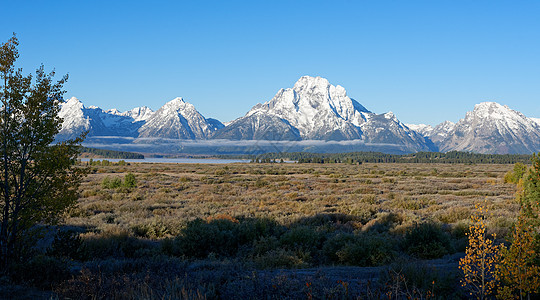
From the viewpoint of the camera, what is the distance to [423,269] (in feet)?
23.7

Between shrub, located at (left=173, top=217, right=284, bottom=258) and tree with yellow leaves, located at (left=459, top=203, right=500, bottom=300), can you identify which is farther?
shrub, located at (left=173, top=217, right=284, bottom=258)

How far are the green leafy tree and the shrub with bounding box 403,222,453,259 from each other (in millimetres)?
9688

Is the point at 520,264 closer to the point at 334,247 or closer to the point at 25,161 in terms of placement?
the point at 334,247

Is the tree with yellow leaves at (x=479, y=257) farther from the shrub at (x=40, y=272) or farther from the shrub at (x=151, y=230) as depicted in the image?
the shrub at (x=151, y=230)

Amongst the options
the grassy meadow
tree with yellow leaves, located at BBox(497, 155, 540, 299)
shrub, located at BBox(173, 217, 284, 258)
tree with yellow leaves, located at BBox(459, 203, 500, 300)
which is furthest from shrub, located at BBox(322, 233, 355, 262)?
tree with yellow leaves, located at BBox(497, 155, 540, 299)

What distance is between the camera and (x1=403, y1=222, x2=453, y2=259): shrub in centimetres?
1030

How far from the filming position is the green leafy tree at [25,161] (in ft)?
25.7

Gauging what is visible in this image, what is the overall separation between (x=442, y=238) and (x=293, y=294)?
704 centimetres

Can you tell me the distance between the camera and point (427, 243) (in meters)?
10.8

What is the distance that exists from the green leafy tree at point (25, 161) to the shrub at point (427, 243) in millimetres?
9688

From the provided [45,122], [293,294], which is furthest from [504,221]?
[45,122]

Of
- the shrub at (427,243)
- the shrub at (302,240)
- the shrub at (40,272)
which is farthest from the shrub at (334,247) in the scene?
the shrub at (40,272)

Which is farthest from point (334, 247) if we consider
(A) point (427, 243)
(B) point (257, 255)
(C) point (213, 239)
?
(C) point (213, 239)

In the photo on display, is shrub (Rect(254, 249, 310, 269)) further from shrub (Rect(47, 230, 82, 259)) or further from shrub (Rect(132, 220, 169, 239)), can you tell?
shrub (Rect(132, 220, 169, 239))
